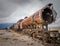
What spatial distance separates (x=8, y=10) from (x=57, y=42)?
1341mm

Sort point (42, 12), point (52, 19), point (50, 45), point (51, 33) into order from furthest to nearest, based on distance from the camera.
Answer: point (52, 19), point (42, 12), point (51, 33), point (50, 45)

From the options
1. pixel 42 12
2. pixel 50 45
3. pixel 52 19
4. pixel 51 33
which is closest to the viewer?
pixel 50 45

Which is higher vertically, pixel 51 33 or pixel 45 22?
pixel 45 22

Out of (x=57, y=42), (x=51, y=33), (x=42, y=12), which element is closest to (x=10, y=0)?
(x=42, y=12)

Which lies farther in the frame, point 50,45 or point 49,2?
point 49,2

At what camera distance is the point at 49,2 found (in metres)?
2.40

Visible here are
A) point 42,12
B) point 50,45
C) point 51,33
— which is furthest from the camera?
point 42,12

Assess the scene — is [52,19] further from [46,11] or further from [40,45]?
[40,45]

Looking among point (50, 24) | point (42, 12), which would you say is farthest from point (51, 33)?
point (50, 24)

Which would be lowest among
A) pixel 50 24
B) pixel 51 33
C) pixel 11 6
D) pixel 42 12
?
pixel 51 33

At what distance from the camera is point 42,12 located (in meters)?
2.39

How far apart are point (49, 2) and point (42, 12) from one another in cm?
24

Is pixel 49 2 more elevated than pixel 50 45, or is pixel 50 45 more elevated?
pixel 49 2

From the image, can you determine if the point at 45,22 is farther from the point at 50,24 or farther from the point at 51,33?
the point at 51,33
